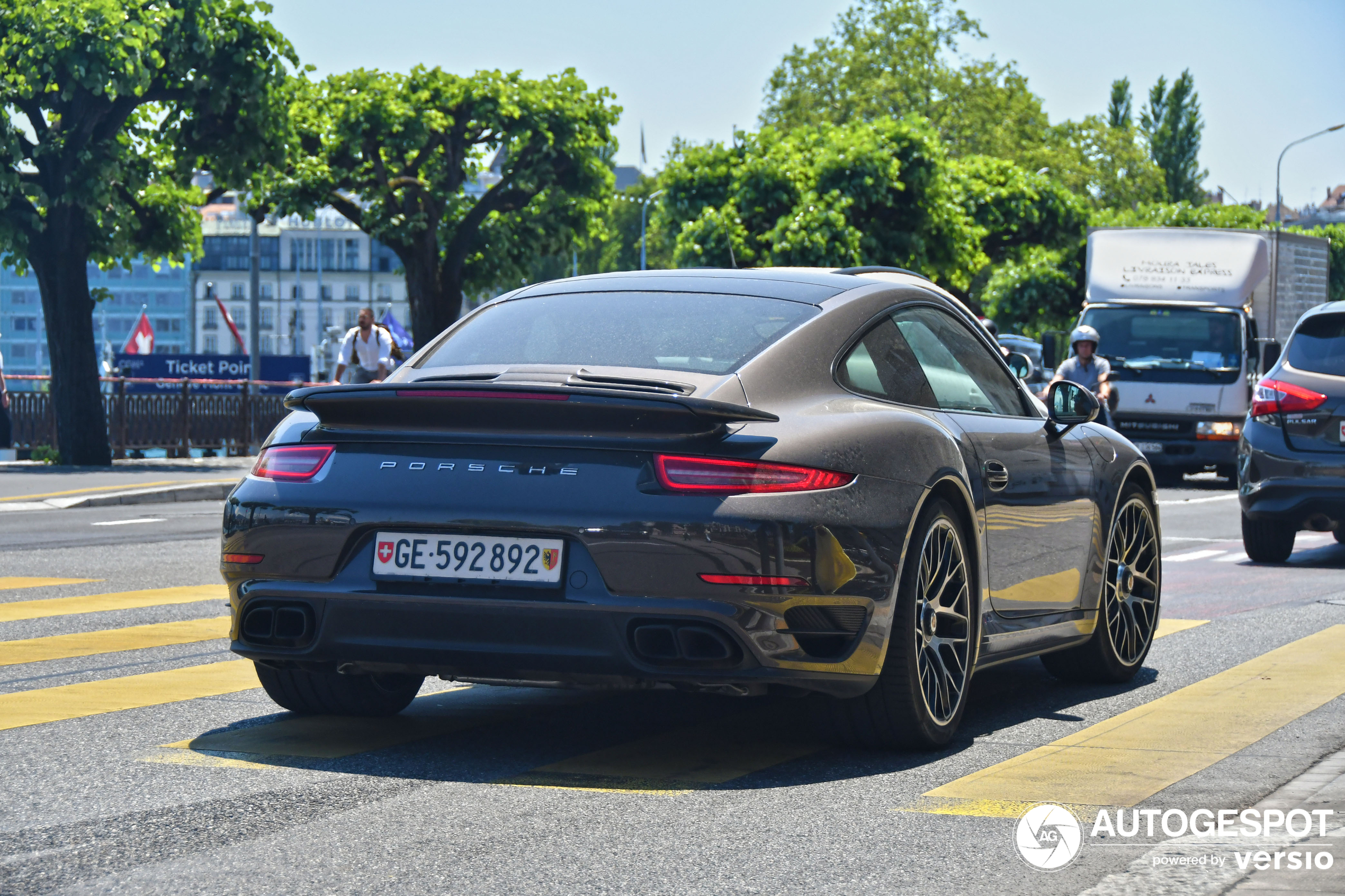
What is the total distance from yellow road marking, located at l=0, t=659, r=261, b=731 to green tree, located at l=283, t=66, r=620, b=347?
27014 millimetres

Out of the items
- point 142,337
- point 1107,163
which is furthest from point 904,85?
point 142,337

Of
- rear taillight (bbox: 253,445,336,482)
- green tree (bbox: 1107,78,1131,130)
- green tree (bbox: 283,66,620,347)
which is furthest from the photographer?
green tree (bbox: 1107,78,1131,130)

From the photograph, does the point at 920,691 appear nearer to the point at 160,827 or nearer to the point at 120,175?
the point at 160,827

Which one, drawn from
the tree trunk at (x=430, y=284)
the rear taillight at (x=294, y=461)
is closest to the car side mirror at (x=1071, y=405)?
the rear taillight at (x=294, y=461)

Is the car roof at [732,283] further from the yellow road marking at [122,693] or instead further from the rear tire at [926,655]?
the yellow road marking at [122,693]

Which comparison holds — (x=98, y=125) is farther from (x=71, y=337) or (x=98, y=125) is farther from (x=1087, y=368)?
(x=1087, y=368)

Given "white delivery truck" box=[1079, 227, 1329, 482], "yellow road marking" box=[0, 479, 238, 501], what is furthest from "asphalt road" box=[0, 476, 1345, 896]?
"white delivery truck" box=[1079, 227, 1329, 482]

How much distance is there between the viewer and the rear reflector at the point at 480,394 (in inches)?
186

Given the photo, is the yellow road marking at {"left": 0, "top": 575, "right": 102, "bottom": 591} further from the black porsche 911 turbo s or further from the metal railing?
the metal railing

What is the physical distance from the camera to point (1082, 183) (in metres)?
74.6

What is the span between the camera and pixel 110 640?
7.47 meters

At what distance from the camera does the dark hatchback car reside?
12219mm

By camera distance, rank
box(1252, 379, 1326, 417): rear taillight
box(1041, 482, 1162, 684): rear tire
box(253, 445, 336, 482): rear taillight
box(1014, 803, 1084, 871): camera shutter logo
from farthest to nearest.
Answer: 1. box(1252, 379, 1326, 417): rear taillight
2. box(1041, 482, 1162, 684): rear tire
3. box(253, 445, 336, 482): rear taillight
4. box(1014, 803, 1084, 871): camera shutter logo

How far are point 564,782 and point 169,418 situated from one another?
26233mm
